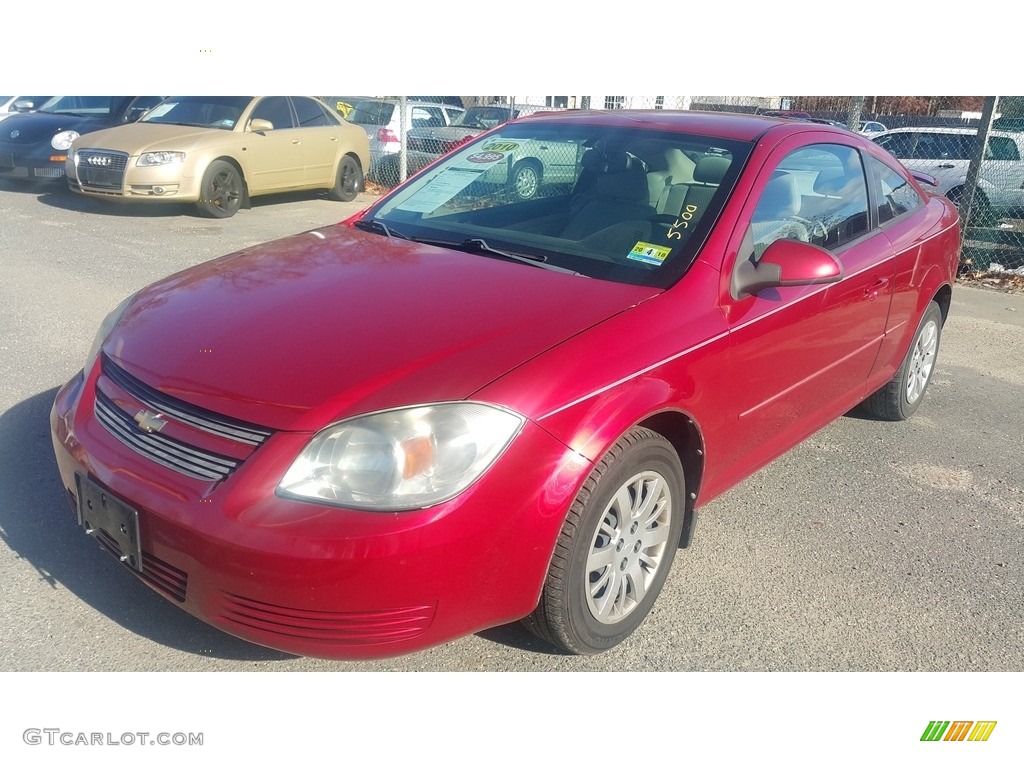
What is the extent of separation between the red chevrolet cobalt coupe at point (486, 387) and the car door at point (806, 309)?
0.02 meters

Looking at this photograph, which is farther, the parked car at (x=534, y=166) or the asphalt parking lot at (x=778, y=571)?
the parked car at (x=534, y=166)

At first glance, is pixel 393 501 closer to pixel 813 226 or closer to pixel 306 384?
pixel 306 384

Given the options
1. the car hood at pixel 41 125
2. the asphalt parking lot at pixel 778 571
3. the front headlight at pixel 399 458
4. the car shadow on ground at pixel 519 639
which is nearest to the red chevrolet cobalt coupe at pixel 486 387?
the front headlight at pixel 399 458

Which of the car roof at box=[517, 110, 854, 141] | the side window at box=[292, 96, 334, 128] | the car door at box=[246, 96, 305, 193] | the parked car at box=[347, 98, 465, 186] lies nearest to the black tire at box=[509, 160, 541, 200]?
the car roof at box=[517, 110, 854, 141]

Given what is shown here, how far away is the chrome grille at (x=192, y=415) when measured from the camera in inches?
93.4

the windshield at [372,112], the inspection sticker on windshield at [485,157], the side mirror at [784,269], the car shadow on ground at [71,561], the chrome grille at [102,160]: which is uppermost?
the inspection sticker on windshield at [485,157]

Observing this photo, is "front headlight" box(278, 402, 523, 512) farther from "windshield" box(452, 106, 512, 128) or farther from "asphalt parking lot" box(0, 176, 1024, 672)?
"windshield" box(452, 106, 512, 128)

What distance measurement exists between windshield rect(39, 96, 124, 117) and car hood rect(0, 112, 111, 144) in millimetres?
332

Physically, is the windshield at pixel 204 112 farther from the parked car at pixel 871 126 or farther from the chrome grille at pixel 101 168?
the parked car at pixel 871 126

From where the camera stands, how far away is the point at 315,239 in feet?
12.2

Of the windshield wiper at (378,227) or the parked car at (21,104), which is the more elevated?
the windshield wiper at (378,227)

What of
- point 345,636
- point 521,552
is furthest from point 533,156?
point 345,636

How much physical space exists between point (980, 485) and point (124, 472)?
12.6ft
